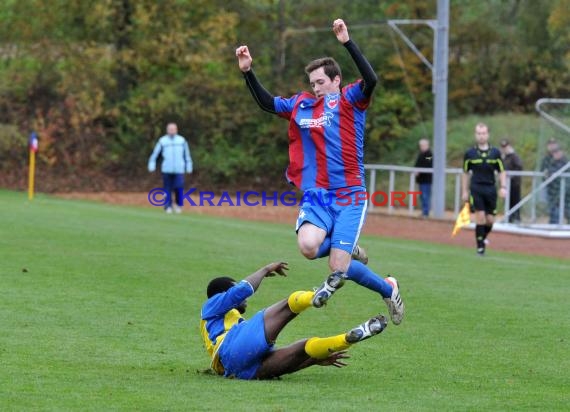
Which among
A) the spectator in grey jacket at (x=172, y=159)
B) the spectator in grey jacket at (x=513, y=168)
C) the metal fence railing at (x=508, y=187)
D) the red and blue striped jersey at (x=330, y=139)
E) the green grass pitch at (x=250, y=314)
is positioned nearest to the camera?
the green grass pitch at (x=250, y=314)

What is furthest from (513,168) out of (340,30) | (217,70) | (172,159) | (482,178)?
(340,30)

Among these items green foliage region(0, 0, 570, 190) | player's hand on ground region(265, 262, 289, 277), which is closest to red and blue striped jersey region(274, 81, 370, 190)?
player's hand on ground region(265, 262, 289, 277)

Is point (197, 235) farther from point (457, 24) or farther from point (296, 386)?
point (457, 24)

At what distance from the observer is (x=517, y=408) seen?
794 centimetres

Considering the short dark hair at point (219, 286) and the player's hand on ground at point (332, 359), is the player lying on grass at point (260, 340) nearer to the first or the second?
the player's hand on ground at point (332, 359)

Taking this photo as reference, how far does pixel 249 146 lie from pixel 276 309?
33.3m

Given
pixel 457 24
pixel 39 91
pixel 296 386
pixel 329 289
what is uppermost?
pixel 457 24

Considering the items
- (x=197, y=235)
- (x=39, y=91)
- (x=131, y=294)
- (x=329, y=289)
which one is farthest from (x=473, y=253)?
(x=39, y=91)

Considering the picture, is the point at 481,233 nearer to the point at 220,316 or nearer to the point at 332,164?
the point at 332,164

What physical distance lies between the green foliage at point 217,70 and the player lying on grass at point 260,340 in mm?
31474

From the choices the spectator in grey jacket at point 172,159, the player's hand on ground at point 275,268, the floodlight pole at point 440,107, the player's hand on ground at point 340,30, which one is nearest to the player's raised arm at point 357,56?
the player's hand on ground at point 340,30

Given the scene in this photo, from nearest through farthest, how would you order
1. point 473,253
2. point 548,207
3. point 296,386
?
point 296,386 < point 473,253 < point 548,207

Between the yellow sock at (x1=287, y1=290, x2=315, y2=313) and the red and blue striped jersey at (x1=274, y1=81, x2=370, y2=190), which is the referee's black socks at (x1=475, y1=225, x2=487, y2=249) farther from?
the yellow sock at (x1=287, y1=290, x2=315, y2=313)

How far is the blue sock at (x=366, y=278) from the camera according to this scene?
385 inches
